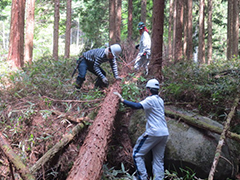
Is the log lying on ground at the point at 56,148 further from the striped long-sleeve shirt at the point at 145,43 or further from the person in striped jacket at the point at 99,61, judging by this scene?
the striped long-sleeve shirt at the point at 145,43

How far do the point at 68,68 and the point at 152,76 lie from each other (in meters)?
3.75

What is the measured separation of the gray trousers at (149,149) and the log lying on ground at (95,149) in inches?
24.9

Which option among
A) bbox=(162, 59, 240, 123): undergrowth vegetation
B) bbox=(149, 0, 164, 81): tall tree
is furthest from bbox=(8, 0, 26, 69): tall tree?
bbox=(162, 59, 240, 123): undergrowth vegetation

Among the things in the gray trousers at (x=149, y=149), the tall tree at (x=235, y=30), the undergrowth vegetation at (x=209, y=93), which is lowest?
the gray trousers at (x=149, y=149)

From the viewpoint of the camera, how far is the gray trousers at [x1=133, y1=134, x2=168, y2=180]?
3693 mm

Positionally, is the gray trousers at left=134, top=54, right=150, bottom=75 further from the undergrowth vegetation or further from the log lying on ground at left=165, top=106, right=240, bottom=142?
the log lying on ground at left=165, top=106, right=240, bottom=142

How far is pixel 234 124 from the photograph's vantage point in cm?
462

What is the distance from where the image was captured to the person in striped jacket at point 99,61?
598cm

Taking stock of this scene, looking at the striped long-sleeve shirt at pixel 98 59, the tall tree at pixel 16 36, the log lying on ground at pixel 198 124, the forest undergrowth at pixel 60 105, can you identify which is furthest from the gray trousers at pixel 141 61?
the tall tree at pixel 16 36

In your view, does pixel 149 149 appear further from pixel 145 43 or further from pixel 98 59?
pixel 145 43

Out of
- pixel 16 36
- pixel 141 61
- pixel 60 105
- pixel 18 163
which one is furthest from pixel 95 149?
pixel 16 36

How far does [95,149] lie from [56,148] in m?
0.80

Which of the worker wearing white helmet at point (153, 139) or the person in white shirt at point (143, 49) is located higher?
the person in white shirt at point (143, 49)

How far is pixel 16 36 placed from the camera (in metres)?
8.75
